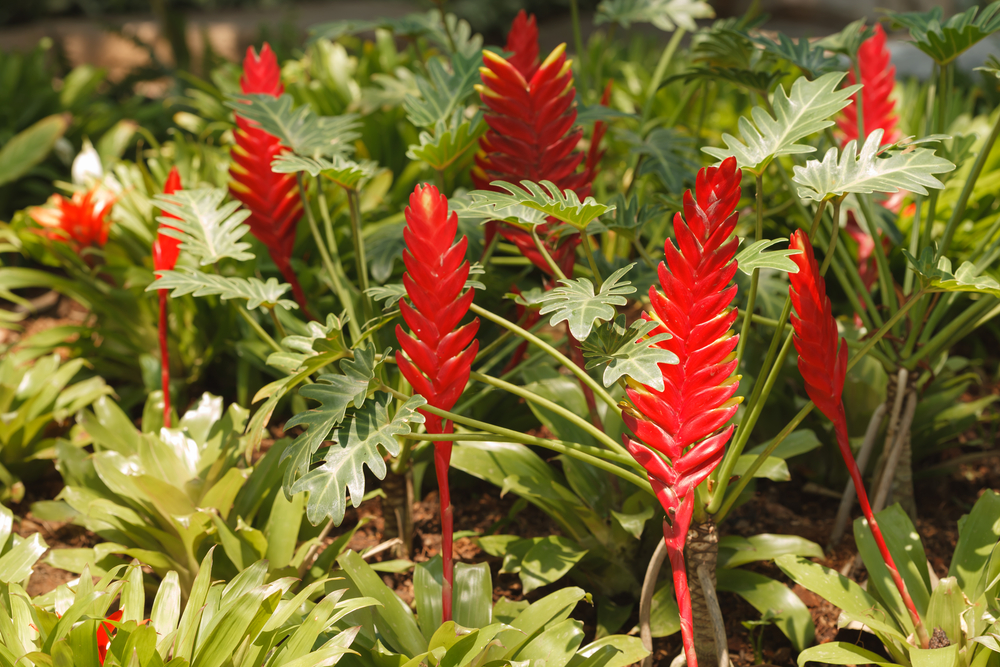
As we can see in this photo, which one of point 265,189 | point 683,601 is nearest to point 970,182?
point 683,601

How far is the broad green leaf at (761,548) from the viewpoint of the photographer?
1563 millimetres

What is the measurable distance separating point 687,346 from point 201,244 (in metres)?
1.21

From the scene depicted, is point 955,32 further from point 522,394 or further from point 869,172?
point 522,394

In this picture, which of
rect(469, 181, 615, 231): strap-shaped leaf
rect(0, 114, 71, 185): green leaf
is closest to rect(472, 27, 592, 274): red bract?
rect(469, 181, 615, 231): strap-shaped leaf

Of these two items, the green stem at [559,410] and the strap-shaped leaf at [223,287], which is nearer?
the green stem at [559,410]

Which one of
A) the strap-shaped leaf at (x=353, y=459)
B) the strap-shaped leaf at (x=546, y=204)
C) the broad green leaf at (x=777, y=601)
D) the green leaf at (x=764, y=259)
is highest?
the strap-shaped leaf at (x=546, y=204)

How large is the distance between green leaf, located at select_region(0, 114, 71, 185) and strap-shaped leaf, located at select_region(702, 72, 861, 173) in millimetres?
3466

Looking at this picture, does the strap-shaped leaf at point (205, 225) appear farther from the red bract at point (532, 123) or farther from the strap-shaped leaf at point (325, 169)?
the red bract at point (532, 123)

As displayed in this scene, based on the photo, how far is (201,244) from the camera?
171 centimetres

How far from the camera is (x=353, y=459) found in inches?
47.6

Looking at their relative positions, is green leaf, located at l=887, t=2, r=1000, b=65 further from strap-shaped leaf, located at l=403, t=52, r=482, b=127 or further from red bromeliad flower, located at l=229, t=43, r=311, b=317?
red bromeliad flower, located at l=229, t=43, r=311, b=317

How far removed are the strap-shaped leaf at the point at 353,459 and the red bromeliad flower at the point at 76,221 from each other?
176 cm

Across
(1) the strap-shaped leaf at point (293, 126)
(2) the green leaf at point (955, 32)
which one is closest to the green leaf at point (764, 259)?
(2) the green leaf at point (955, 32)

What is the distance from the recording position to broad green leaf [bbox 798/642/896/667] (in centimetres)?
128
